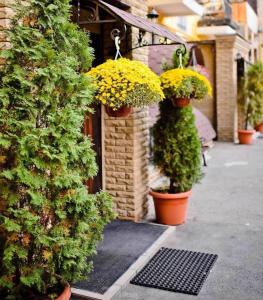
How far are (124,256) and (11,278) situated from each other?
2276 mm

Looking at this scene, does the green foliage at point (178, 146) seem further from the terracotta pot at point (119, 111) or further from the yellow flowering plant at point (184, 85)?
the terracotta pot at point (119, 111)

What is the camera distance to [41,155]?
11.4 ft

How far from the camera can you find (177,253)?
5844 millimetres

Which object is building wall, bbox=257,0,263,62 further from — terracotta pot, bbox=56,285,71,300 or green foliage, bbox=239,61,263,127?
terracotta pot, bbox=56,285,71,300

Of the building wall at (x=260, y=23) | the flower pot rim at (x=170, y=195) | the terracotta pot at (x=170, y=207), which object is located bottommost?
the terracotta pot at (x=170, y=207)

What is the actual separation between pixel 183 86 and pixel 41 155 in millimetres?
3281

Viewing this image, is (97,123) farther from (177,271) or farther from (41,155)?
(41,155)

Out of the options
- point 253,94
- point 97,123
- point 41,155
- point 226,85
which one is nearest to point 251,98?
point 253,94

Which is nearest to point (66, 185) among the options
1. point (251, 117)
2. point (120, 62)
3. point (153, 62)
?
point (120, 62)

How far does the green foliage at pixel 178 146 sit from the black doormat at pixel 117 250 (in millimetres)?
869

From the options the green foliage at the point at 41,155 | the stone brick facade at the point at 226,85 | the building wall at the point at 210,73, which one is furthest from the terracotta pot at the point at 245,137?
the green foliage at the point at 41,155

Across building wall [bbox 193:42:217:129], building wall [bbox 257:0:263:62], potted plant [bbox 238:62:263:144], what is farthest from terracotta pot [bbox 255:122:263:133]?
building wall [bbox 257:0:263:62]

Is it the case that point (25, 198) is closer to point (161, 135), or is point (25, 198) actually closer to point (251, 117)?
point (161, 135)

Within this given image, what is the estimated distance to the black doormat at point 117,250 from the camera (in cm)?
490
